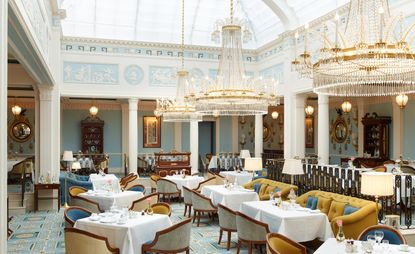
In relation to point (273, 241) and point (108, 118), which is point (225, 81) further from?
point (108, 118)

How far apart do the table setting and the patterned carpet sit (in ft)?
3.94

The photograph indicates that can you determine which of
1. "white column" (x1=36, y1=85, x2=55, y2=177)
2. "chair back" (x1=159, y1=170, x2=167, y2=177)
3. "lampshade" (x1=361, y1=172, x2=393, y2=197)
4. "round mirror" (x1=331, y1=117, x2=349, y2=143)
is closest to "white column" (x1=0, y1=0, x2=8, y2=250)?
"lampshade" (x1=361, y1=172, x2=393, y2=197)

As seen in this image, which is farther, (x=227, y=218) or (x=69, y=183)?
(x=69, y=183)

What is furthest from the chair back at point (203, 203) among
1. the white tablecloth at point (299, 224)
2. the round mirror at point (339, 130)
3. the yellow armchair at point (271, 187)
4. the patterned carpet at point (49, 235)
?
the round mirror at point (339, 130)

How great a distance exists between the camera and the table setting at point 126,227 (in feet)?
19.5

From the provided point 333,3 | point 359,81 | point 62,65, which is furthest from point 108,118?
point 359,81

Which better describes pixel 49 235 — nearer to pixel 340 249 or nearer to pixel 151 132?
pixel 340 249

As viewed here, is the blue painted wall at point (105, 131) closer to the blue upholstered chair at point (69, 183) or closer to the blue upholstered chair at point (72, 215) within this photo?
the blue upholstered chair at point (69, 183)

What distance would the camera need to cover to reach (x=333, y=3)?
12.2 m

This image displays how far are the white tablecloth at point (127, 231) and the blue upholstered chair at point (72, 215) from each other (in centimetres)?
26

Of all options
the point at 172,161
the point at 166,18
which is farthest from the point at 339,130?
the point at 166,18

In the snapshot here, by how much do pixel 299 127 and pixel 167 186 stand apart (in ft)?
16.8

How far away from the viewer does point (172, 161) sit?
616 inches

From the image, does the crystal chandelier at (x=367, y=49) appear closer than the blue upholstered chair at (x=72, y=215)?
Yes
